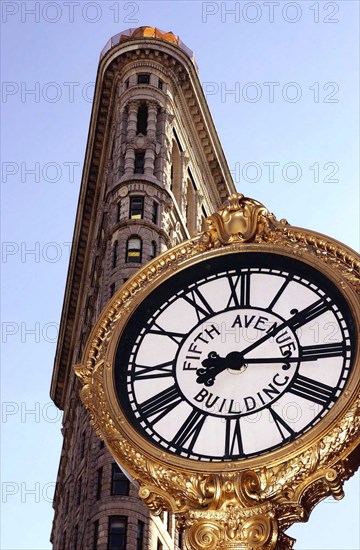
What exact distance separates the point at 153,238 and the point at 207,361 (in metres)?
52.9

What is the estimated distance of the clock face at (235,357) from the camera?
5.07 metres

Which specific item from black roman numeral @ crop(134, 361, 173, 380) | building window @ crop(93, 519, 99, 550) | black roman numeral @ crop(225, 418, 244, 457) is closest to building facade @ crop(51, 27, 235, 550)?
building window @ crop(93, 519, 99, 550)

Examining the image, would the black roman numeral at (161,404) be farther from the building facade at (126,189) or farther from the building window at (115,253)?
the building window at (115,253)

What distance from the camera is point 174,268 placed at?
19.3 feet

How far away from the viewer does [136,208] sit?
196 ft

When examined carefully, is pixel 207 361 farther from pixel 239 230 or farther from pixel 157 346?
pixel 239 230

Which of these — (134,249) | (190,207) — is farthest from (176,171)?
(134,249)

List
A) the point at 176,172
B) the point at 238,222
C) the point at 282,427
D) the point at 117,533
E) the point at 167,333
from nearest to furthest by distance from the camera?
1. the point at 282,427
2. the point at 167,333
3. the point at 238,222
4. the point at 117,533
5. the point at 176,172

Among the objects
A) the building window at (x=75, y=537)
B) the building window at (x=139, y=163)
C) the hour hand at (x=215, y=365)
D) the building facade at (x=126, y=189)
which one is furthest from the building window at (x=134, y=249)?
the hour hand at (x=215, y=365)

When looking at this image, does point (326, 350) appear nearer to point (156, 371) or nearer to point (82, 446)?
point (156, 371)

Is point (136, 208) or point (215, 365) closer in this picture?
point (215, 365)

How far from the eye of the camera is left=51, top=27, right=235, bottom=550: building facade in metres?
57.6

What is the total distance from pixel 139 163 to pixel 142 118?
14.6ft

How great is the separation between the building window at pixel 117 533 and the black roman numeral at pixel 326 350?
41.3m
